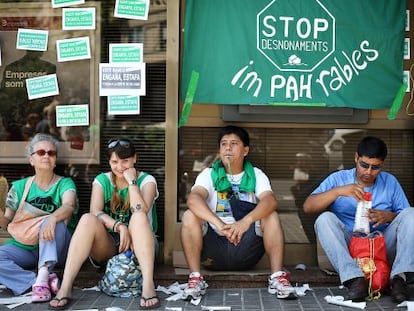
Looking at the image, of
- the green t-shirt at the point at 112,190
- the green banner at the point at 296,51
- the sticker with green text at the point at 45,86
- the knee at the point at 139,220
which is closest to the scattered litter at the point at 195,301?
the knee at the point at 139,220

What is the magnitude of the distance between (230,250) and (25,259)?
161 centimetres

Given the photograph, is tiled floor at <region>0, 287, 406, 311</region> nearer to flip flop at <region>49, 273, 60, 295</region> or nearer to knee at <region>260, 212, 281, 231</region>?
flip flop at <region>49, 273, 60, 295</region>

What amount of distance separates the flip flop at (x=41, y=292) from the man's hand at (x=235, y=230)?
4.41 feet

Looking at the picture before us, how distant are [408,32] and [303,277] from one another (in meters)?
2.38

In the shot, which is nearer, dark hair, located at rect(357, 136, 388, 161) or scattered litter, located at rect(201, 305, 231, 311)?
scattered litter, located at rect(201, 305, 231, 311)

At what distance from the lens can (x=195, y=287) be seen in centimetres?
445

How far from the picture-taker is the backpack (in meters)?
4.43

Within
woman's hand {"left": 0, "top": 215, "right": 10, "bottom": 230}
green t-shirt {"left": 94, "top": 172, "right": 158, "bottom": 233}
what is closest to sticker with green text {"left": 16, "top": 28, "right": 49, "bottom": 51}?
green t-shirt {"left": 94, "top": 172, "right": 158, "bottom": 233}

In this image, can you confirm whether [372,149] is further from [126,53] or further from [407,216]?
[126,53]

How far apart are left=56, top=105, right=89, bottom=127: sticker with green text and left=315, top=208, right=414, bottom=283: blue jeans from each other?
7.55 ft

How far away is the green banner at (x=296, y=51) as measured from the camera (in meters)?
5.21

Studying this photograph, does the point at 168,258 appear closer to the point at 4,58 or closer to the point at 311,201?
the point at 311,201

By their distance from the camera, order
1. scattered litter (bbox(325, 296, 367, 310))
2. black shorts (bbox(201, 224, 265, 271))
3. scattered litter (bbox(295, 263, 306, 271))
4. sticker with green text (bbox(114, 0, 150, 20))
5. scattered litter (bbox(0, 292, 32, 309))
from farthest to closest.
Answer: sticker with green text (bbox(114, 0, 150, 20)) < scattered litter (bbox(295, 263, 306, 271)) < black shorts (bbox(201, 224, 265, 271)) < scattered litter (bbox(0, 292, 32, 309)) < scattered litter (bbox(325, 296, 367, 310))

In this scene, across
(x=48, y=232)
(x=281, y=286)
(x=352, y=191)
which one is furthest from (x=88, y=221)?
(x=352, y=191)
